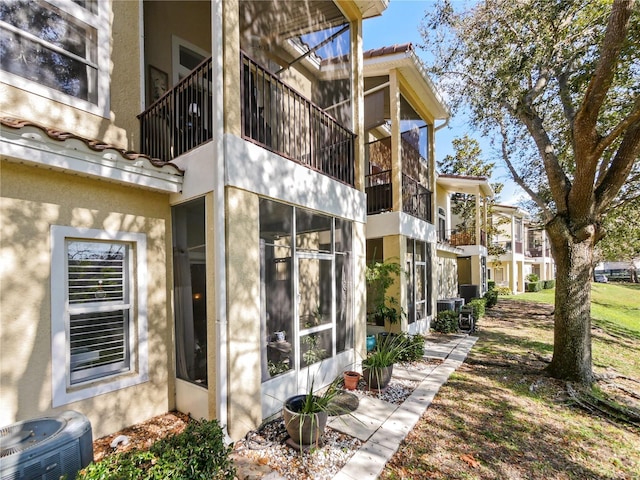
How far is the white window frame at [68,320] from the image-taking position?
3830mm

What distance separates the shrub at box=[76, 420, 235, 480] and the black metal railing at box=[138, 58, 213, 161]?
378 cm

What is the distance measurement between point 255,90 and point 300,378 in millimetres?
4848

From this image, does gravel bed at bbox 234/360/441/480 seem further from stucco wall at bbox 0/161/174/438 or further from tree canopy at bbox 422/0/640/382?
A: tree canopy at bbox 422/0/640/382

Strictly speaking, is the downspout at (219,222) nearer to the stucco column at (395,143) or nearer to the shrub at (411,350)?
the shrub at (411,350)

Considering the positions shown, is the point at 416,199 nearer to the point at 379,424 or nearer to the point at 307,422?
the point at 379,424

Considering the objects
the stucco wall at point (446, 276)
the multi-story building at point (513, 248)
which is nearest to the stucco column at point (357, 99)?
the stucco wall at point (446, 276)

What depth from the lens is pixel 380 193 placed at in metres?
10.2

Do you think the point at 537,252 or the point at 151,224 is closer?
the point at 151,224

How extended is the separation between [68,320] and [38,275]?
0.67 metres

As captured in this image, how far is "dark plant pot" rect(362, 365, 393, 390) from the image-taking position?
591 centimetres

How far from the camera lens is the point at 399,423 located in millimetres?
4812

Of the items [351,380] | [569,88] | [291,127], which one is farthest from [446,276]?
[291,127]

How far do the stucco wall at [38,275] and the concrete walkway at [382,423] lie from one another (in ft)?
10.2

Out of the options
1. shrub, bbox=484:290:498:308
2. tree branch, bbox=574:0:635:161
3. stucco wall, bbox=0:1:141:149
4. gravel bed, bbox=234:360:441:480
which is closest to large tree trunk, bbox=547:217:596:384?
tree branch, bbox=574:0:635:161
